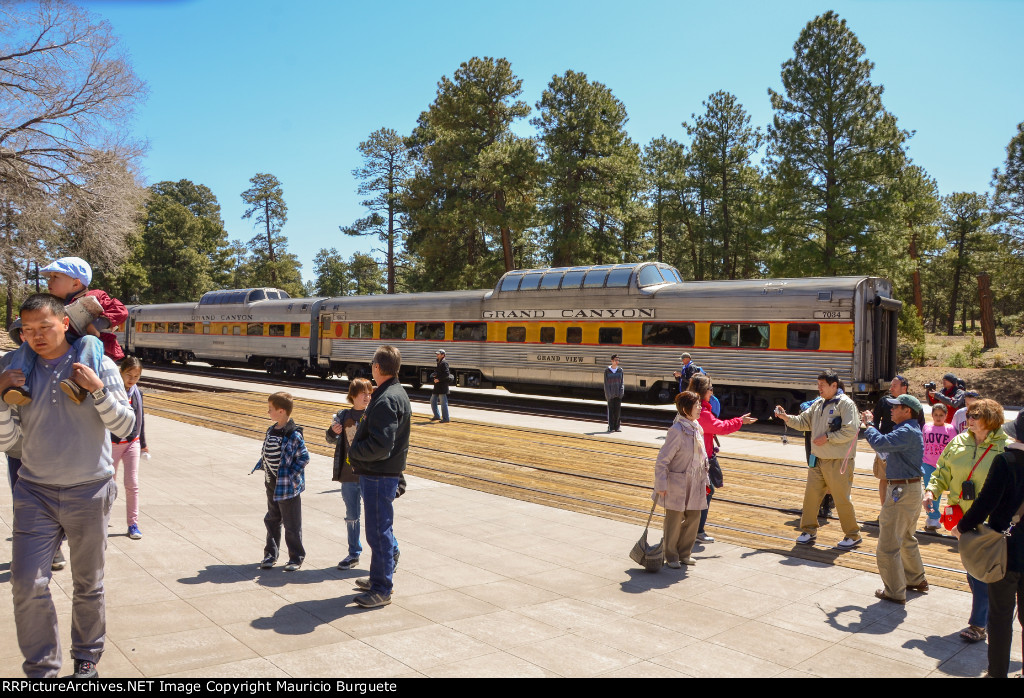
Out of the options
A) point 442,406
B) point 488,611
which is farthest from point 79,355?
point 442,406

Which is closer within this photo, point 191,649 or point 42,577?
point 42,577

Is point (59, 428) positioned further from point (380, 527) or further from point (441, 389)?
point (441, 389)

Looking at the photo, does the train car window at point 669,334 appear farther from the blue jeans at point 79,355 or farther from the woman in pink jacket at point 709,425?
the blue jeans at point 79,355

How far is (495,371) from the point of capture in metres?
25.0

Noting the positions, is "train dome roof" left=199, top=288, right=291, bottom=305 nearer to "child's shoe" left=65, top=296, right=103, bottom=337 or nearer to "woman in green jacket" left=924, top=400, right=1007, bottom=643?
"child's shoe" left=65, top=296, right=103, bottom=337

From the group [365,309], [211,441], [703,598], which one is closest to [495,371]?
[365,309]

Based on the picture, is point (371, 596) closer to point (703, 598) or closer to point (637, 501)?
point (703, 598)

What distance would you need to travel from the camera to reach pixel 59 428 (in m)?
4.19

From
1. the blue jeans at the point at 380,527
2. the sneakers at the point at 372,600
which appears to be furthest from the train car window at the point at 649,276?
the sneakers at the point at 372,600

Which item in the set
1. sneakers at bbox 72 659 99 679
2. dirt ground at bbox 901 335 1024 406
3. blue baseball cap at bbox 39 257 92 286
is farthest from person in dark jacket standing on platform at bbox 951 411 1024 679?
dirt ground at bbox 901 335 1024 406

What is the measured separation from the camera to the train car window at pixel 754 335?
63.4 ft

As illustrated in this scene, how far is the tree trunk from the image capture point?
115 feet

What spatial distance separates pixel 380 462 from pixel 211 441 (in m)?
9.95

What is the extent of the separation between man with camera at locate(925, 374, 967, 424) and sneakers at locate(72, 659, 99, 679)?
9.75m
